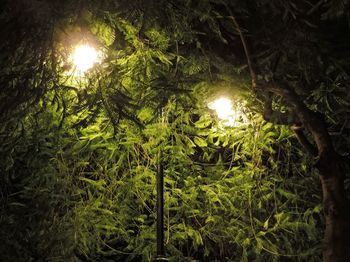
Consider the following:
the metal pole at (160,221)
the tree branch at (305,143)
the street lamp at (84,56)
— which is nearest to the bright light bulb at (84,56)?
the street lamp at (84,56)

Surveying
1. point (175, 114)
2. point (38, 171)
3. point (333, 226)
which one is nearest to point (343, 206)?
point (333, 226)

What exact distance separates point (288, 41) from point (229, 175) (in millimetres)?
2649

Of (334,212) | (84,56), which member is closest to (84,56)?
(84,56)

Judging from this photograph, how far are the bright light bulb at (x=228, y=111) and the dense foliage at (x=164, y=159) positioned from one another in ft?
0.31

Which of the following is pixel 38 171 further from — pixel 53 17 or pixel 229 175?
pixel 53 17

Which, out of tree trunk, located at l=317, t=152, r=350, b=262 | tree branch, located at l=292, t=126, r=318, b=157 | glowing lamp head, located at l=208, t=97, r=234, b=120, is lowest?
tree trunk, located at l=317, t=152, r=350, b=262

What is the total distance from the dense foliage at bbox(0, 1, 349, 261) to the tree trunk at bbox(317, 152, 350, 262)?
96 cm

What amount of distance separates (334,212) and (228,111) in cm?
203

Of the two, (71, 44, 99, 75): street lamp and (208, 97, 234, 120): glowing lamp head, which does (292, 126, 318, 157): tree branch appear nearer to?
(208, 97, 234, 120): glowing lamp head

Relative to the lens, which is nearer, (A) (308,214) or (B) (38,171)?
(A) (308,214)

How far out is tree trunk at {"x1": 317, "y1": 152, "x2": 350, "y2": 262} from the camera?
3615mm

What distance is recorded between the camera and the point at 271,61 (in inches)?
175

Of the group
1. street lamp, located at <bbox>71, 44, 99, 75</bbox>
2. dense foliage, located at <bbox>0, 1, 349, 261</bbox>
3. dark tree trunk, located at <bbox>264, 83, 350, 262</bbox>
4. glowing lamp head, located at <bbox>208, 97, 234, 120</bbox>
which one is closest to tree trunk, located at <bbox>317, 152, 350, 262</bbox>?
dark tree trunk, located at <bbox>264, 83, 350, 262</bbox>

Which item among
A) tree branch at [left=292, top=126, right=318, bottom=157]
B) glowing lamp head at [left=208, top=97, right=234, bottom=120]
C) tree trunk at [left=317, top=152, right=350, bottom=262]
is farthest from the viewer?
glowing lamp head at [left=208, top=97, right=234, bottom=120]
